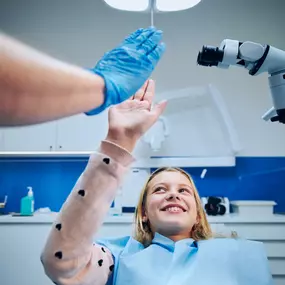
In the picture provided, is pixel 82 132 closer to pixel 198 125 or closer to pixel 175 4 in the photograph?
pixel 198 125

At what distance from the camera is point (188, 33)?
272cm

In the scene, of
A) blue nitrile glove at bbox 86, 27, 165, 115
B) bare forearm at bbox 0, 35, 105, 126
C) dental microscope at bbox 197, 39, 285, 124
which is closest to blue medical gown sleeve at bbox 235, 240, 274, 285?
dental microscope at bbox 197, 39, 285, 124

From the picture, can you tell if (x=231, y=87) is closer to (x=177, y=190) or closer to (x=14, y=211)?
(x=177, y=190)

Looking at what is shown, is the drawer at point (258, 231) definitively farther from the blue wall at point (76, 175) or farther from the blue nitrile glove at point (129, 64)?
the blue nitrile glove at point (129, 64)

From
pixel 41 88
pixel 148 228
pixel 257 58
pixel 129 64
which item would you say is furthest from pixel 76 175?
pixel 41 88

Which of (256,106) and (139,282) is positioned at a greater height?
(256,106)

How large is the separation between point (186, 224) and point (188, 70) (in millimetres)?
1741

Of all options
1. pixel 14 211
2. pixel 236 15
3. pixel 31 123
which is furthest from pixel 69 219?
pixel 236 15

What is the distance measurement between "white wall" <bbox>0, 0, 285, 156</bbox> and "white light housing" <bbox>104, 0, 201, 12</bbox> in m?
1.03

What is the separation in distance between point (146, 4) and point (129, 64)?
3.13 ft

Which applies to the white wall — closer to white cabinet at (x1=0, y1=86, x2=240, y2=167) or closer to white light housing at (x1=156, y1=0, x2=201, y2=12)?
white cabinet at (x1=0, y1=86, x2=240, y2=167)

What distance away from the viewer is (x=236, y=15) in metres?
2.74

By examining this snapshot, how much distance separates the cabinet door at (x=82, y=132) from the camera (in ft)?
8.38

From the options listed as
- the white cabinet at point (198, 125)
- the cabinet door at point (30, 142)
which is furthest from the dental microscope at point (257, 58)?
the cabinet door at point (30, 142)
